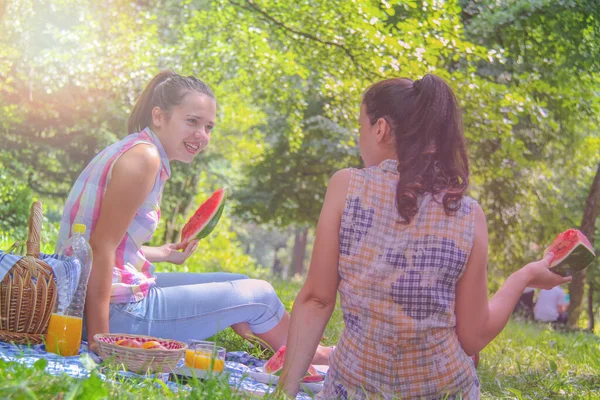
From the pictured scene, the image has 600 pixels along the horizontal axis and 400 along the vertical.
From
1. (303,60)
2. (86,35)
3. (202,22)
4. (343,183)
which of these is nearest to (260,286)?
(343,183)

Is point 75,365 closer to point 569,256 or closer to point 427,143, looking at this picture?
point 427,143

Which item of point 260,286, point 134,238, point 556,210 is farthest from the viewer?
point 556,210

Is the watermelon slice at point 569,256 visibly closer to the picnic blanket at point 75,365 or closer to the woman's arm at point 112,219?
the picnic blanket at point 75,365

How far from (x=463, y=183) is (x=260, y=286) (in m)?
1.94

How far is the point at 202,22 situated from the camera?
572 inches

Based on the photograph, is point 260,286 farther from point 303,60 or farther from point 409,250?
point 303,60


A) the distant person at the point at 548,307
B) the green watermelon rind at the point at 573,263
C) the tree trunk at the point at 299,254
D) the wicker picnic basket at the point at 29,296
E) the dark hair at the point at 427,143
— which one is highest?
the dark hair at the point at 427,143

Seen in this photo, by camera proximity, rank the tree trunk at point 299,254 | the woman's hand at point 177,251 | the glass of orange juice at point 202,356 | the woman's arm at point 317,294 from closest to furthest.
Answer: the woman's arm at point 317,294, the glass of orange juice at point 202,356, the woman's hand at point 177,251, the tree trunk at point 299,254

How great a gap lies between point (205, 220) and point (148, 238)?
0.72m

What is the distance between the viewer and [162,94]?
13.8 feet

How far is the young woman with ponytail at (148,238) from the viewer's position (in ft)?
12.0

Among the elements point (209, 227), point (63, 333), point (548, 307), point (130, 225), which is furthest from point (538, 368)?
point (548, 307)

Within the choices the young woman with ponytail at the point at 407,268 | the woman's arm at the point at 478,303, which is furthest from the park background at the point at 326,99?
the young woman with ponytail at the point at 407,268

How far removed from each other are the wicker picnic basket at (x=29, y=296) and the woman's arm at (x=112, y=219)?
0.23 meters
